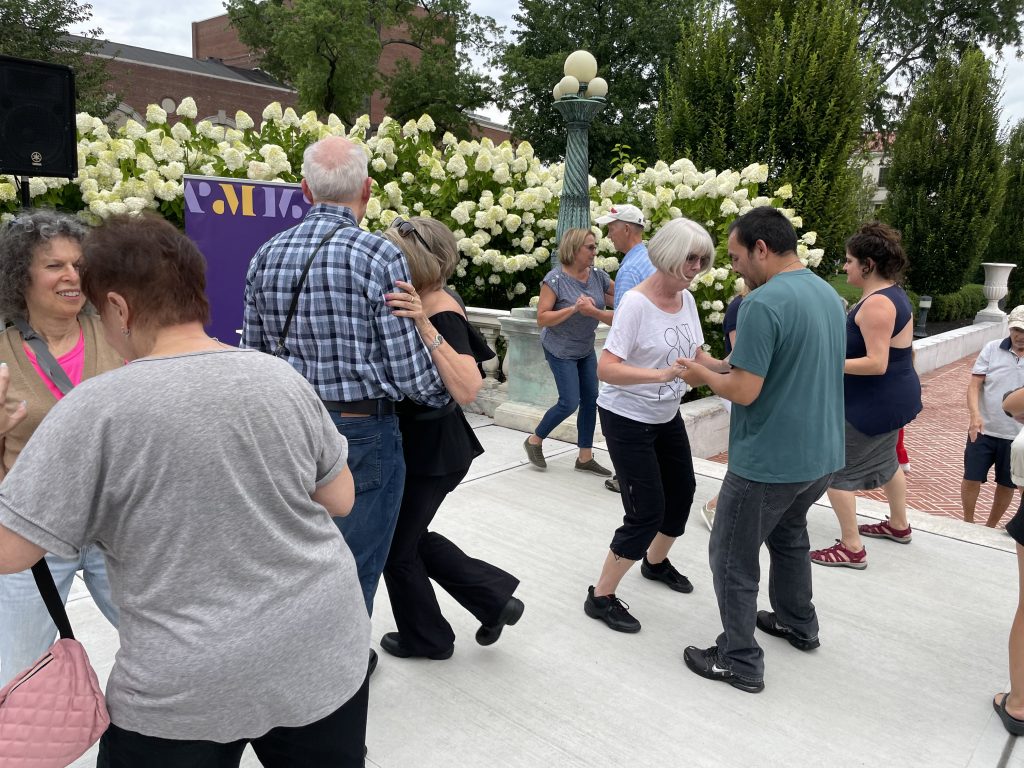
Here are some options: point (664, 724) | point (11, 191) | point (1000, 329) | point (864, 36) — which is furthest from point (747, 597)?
point (864, 36)

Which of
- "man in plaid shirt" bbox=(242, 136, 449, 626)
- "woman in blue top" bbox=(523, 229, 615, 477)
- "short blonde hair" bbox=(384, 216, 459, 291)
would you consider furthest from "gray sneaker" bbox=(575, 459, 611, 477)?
"man in plaid shirt" bbox=(242, 136, 449, 626)

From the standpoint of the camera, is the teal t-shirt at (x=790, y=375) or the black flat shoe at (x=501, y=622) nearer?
the teal t-shirt at (x=790, y=375)

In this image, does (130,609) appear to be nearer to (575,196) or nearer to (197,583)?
(197,583)

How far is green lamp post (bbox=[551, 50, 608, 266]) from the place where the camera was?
687cm

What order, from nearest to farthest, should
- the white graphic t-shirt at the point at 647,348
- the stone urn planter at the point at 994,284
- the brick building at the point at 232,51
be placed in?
1. the white graphic t-shirt at the point at 647,348
2. the stone urn planter at the point at 994,284
3. the brick building at the point at 232,51

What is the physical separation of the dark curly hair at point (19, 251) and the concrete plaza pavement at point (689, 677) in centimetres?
156

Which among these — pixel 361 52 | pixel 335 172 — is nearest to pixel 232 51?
pixel 361 52

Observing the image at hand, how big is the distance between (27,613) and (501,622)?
5.62 feet

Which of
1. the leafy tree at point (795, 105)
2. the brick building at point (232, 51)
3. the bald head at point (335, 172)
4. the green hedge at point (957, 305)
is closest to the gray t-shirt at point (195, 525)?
the bald head at point (335, 172)

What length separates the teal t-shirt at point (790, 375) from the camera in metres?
2.72

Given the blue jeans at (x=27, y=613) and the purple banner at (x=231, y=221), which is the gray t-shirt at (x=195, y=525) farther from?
the purple banner at (x=231, y=221)

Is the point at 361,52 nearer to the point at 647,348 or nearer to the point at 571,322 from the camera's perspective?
the point at 571,322

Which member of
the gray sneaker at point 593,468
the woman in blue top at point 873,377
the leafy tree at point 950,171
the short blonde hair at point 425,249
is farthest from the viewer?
the leafy tree at point 950,171

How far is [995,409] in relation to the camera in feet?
17.2
